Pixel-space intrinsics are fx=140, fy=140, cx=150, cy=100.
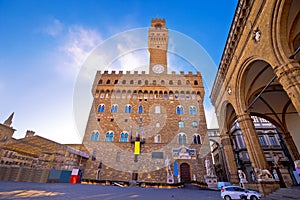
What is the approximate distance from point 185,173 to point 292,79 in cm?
1595


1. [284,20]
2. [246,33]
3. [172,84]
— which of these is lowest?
[284,20]

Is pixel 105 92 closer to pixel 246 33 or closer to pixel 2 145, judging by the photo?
pixel 2 145

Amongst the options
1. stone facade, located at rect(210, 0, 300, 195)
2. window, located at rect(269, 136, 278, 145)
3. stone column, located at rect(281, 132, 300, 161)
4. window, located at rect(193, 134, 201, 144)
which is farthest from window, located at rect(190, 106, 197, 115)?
window, located at rect(269, 136, 278, 145)

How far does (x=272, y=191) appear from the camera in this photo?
6.92 meters

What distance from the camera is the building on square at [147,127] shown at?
1761 cm

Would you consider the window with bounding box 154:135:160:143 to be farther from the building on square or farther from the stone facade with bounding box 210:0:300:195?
the stone facade with bounding box 210:0:300:195

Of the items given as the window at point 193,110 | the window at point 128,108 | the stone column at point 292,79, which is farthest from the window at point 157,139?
the stone column at point 292,79

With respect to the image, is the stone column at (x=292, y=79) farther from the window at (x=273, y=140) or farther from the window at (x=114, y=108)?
the window at (x=273, y=140)

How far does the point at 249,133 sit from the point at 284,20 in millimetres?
5816

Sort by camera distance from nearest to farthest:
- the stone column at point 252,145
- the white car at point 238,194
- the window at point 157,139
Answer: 1. the white car at point 238,194
2. the stone column at point 252,145
3. the window at point 157,139

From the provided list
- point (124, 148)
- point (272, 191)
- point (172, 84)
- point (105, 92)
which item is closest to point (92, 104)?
point (105, 92)

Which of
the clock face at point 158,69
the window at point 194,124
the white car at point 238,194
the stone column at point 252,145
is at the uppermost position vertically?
the clock face at point 158,69

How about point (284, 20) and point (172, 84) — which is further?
point (172, 84)

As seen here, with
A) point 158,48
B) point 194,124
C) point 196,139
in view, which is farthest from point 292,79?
point 158,48
